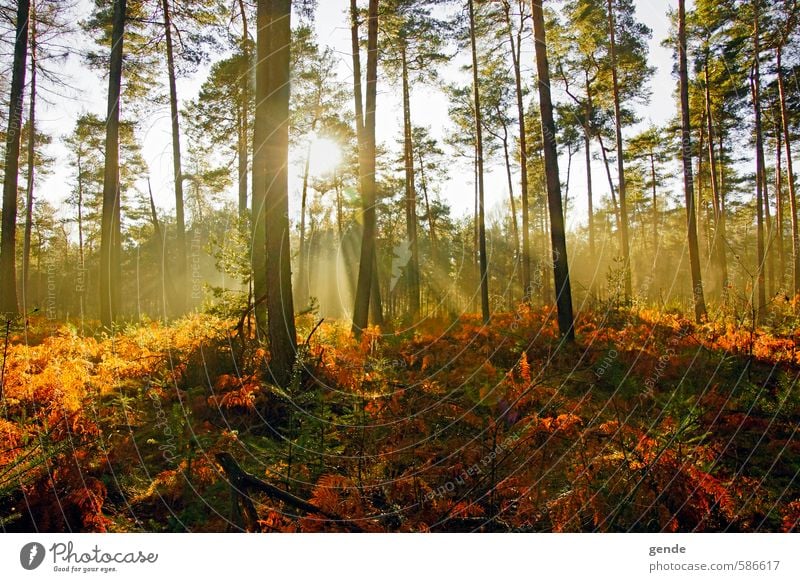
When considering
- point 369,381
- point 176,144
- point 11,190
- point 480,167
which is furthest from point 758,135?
point 11,190

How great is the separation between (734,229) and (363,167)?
165 ft

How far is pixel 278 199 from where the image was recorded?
5391 millimetres

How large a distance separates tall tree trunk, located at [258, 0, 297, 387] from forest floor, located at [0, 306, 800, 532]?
1.13ft

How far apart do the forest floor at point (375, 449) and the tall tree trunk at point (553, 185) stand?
248cm

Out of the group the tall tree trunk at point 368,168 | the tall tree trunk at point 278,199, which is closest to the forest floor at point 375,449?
the tall tree trunk at point 278,199

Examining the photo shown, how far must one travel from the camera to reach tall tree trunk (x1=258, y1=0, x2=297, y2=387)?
5281 millimetres

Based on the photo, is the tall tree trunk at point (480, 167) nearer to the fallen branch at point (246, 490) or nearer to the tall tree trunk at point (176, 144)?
the tall tree trunk at point (176, 144)

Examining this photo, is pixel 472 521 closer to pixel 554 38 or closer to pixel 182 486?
pixel 182 486

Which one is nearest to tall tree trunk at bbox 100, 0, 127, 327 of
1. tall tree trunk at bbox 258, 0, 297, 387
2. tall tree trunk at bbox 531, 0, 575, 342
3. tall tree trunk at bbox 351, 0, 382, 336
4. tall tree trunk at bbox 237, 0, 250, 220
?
tall tree trunk at bbox 237, 0, 250, 220

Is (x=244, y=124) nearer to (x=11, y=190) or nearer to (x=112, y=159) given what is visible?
(x=112, y=159)

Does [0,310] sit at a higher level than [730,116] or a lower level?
lower

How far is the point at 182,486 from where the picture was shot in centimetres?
337

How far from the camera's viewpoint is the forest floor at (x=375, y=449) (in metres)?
2.88
